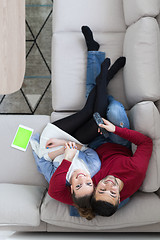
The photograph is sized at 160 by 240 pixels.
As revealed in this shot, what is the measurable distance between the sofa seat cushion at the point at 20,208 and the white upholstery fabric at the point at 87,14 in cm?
120

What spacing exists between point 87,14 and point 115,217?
1413mm

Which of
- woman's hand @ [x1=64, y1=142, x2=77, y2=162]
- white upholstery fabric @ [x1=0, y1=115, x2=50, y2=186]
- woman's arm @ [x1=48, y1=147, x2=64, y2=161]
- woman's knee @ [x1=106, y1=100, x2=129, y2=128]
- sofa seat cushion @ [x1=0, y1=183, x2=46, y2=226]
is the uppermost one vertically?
woman's knee @ [x1=106, y1=100, x2=129, y2=128]

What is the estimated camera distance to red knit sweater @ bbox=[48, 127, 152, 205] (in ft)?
4.75

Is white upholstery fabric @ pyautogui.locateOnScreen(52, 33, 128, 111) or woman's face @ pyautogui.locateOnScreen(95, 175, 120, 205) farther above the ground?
white upholstery fabric @ pyautogui.locateOnScreen(52, 33, 128, 111)

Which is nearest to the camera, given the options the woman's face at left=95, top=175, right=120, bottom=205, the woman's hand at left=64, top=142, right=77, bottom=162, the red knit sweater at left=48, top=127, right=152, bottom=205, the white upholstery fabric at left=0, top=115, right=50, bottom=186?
the woman's face at left=95, top=175, right=120, bottom=205

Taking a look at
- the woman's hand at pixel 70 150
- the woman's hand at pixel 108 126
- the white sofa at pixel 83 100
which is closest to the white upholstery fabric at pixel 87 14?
the white sofa at pixel 83 100

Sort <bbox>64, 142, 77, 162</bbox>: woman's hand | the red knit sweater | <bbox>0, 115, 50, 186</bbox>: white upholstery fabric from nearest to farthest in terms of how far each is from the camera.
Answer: the red knit sweater
<bbox>64, 142, 77, 162</bbox>: woman's hand
<bbox>0, 115, 50, 186</bbox>: white upholstery fabric

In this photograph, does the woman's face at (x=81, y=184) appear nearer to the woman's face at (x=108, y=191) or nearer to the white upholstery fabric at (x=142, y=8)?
the woman's face at (x=108, y=191)

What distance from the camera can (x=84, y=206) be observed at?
1.35 meters

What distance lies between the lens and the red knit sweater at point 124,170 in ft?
4.75

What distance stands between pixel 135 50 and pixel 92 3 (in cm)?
51

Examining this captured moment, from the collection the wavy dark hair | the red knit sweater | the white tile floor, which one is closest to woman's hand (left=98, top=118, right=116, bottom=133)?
the red knit sweater

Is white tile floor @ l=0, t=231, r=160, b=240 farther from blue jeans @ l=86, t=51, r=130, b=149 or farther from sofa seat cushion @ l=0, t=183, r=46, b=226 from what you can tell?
blue jeans @ l=86, t=51, r=130, b=149

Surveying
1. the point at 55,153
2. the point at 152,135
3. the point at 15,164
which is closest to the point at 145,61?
the point at 152,135
